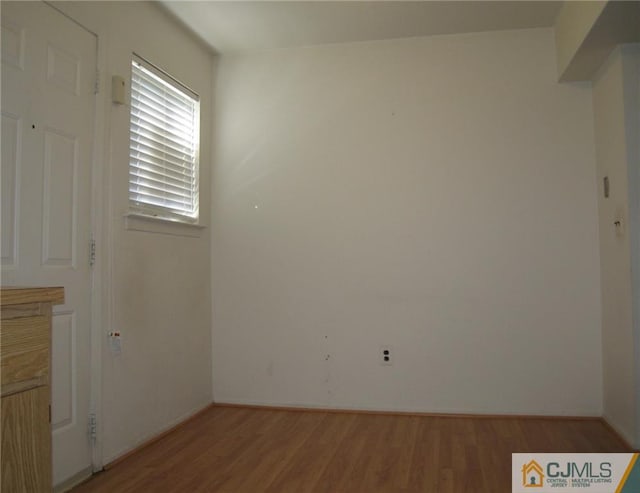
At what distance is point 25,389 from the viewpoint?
1.42 metres

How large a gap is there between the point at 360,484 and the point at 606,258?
2198mm

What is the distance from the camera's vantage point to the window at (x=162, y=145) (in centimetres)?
319

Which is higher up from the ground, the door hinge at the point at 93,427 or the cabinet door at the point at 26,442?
the cabinet door at the point at 26,442

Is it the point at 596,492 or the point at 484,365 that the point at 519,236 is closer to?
the point at 484,365

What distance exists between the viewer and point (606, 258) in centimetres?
343

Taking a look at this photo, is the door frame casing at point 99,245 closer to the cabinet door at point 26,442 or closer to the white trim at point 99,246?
the white trim at point 99,246

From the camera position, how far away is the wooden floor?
8.47ft

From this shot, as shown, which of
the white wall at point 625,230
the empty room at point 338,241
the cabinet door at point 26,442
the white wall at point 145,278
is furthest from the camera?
the white wall at point 625,230

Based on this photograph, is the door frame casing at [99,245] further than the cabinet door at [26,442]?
Yes

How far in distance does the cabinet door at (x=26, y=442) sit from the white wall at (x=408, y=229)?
258 cm

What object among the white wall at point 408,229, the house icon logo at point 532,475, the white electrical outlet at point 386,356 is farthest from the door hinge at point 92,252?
the house icon logo at point 532,475

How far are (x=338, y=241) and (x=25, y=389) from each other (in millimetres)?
2737

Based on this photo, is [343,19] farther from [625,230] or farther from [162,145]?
[625,230]

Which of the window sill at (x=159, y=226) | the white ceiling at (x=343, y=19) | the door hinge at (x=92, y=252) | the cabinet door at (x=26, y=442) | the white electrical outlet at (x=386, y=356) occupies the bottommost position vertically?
the white electrical outlet at (x=386, y=356)
